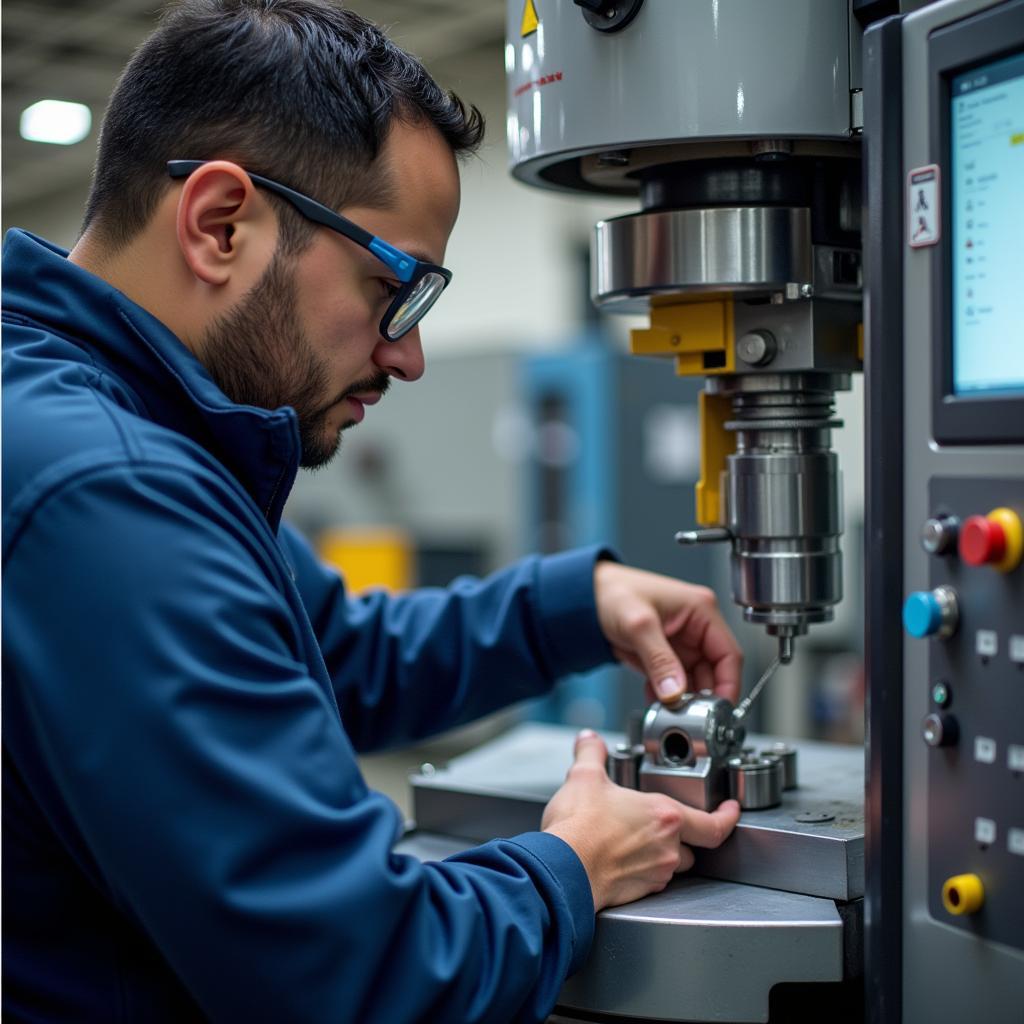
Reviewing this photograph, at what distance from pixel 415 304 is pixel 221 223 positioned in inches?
6.3

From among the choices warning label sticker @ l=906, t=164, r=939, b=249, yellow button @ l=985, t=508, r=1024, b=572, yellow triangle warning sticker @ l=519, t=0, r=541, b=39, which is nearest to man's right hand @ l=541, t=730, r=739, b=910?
yellow button @ l=985, t=508, r=1024, b=572

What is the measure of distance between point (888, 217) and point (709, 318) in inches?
9.5

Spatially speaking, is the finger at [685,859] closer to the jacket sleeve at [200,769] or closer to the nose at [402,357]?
the jacket sleeve at [200,769]

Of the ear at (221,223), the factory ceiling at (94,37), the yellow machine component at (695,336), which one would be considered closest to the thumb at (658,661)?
the yellow machine component at (695,336)

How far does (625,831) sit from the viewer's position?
2.93ft

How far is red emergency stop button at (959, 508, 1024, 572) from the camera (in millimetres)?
699

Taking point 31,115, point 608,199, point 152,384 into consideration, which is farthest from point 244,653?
point 31,115

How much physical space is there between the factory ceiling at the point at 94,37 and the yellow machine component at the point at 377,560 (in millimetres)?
1467

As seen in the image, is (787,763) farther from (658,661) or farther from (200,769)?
(200,769)

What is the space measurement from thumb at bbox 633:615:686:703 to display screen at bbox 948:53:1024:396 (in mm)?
427

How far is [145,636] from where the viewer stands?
2.23ft

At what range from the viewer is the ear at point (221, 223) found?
851 millimetres

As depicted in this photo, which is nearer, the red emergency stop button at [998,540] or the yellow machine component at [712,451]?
the red emergency stop button at [998,540]

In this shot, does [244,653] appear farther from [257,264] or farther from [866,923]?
[866,923]
